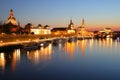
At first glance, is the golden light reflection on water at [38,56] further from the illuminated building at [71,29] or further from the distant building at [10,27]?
the illuminated building at [71,29]

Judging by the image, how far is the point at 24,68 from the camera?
24953 mm

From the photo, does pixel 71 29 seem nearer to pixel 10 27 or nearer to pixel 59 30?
pixel 59 30

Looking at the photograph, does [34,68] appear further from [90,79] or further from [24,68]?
[90,79]

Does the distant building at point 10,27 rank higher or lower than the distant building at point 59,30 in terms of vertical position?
higher

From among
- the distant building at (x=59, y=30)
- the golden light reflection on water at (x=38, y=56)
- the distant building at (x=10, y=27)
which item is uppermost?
the distant building at (x=10, y=27)

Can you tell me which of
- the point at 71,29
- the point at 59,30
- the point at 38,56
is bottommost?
the point at 38,56

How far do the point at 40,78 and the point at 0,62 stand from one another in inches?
335

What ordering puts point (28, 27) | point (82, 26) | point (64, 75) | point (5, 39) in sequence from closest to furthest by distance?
point (64, 75) < point (5, 39) < point (28, 27) < point (82, 26)

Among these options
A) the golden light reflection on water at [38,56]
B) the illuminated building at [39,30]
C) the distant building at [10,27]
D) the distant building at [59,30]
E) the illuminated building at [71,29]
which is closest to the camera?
the golden light reflection on water at [38,56]

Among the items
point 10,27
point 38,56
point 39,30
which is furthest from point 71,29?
point 38,56

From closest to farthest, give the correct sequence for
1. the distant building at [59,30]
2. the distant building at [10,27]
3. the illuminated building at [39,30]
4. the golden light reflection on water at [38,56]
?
the golden light reflection on water at [38,56], the distant building at [10,27], the illuminated building at [39,30], the distant building at [59,30]

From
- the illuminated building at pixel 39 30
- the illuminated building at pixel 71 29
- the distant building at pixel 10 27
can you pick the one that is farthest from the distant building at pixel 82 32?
the distant building at pixel 10 27

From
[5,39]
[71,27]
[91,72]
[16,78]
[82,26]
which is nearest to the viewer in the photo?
[16,78]

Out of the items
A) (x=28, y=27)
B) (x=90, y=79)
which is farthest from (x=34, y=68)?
(x=28, y=27)
